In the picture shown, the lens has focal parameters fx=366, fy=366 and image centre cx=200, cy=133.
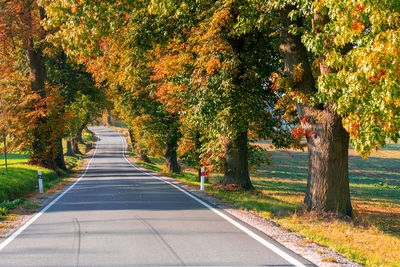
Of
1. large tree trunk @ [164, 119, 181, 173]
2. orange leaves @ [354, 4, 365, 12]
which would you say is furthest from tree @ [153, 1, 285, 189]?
large tree trunk @ [164, 119, 181, 173]

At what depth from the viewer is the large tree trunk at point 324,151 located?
931 cm

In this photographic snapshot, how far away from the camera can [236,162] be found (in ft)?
48.0

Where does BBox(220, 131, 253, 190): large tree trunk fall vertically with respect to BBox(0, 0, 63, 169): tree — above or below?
below

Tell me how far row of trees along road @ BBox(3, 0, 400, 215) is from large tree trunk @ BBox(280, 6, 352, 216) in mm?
26

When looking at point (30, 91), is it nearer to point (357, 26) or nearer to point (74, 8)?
point (74, 8)

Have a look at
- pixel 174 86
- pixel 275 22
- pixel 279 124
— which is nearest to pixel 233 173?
pixel 279 124

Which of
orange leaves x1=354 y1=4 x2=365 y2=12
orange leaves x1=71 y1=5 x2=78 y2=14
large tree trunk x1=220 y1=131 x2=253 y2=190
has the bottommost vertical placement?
large tree trunk x1=220 y1=131 x2=253 y2=190

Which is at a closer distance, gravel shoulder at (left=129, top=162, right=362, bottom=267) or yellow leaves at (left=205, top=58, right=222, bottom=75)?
gravel shoulder at (left=129, top=162, right=362, bottom=267)

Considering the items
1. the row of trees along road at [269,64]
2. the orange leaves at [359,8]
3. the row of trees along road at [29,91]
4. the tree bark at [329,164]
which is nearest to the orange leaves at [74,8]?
the row of trees along road at [269,64]

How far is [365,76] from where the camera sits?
625cm

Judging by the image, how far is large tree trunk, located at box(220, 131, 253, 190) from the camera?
14633 mm

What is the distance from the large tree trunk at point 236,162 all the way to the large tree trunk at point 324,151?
16.4ft

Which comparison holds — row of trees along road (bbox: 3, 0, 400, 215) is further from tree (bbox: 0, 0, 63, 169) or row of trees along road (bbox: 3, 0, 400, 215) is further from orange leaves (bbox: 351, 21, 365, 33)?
tree (bbox: 0, 0, 63, 169)

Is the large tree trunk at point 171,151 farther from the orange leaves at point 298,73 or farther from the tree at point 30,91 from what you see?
the orange leaves at point 298,73
